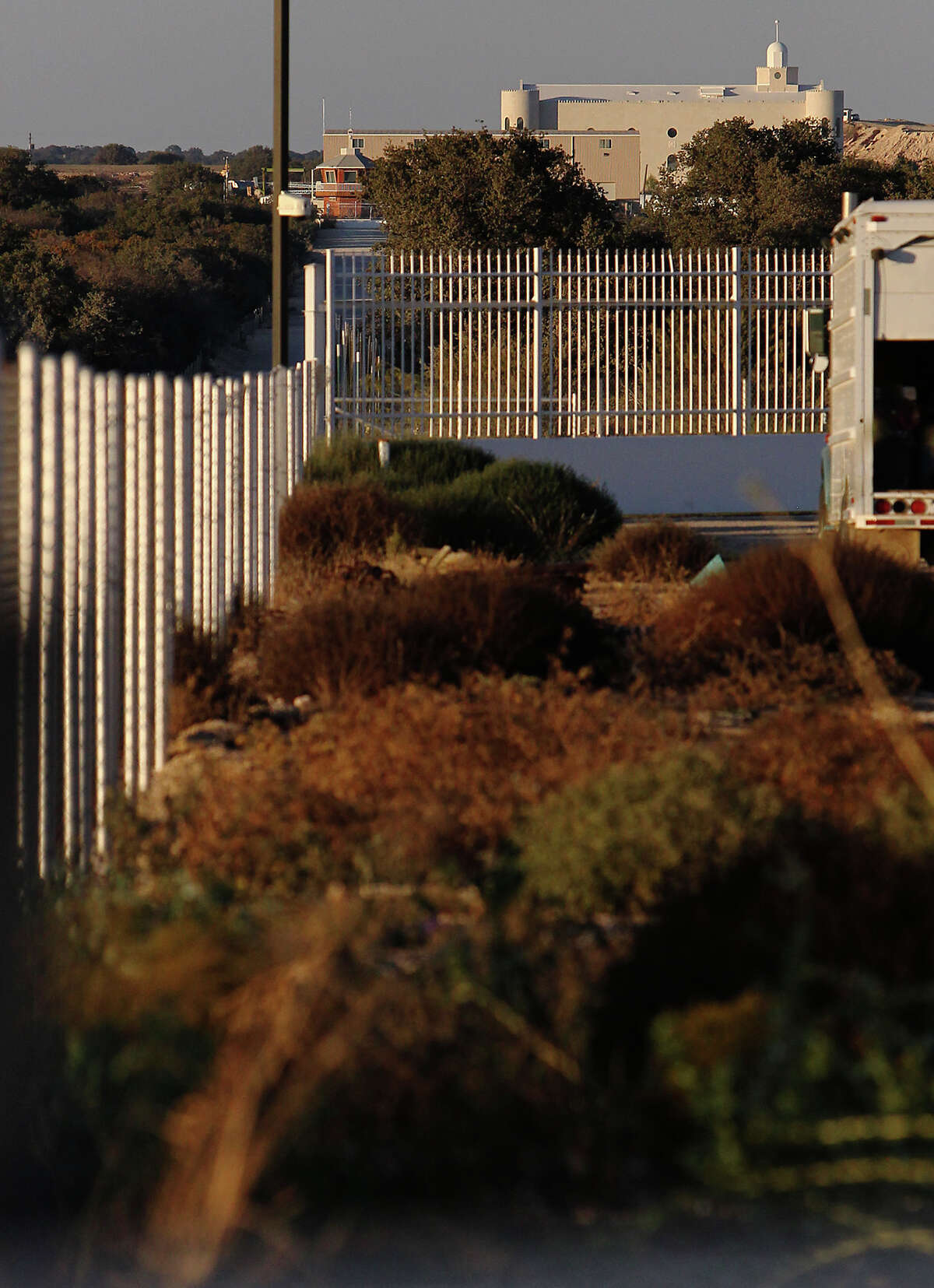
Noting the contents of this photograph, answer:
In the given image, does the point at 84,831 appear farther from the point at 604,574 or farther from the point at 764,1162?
the point at 604,574

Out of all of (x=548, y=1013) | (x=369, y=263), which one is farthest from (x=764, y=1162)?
(x=369, y=263)

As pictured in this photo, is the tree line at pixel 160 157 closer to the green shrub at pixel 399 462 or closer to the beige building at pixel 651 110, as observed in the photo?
the beige building at pixel 651 110

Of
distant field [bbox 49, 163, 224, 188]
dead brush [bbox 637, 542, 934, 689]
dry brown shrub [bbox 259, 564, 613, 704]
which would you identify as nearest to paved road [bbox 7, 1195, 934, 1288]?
dry brown shrub [bbox 259, 564, 613, 704]

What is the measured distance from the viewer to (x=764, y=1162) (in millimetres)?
3332

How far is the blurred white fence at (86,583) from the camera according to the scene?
Result: 483cm

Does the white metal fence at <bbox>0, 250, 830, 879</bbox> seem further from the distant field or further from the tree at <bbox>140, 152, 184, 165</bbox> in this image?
the tree at <bbox>140, 152, 184, 165</bbox>

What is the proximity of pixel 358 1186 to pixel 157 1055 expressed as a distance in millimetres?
450

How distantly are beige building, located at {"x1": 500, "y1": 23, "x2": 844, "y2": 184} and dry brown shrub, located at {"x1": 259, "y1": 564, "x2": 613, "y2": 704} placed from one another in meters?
104

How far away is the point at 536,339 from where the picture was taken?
19812mm

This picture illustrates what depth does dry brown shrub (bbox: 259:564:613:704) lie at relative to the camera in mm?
7043

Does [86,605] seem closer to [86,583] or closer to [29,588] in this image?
[86,583]

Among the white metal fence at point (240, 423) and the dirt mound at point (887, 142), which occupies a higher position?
the dirt mound at point (887, 142)

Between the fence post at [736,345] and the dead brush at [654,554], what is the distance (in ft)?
28.1

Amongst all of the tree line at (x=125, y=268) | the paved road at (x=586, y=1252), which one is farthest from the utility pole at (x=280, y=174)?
the paved road at (x=586, y=1252)
